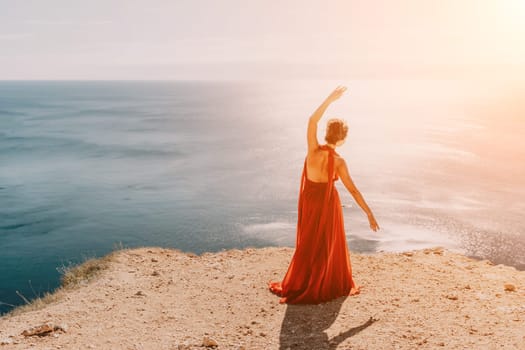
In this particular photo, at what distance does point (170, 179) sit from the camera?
45562mm

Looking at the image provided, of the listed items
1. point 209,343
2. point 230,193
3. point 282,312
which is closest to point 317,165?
point 282,312

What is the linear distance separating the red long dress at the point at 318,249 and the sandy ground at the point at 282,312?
0.22 meters

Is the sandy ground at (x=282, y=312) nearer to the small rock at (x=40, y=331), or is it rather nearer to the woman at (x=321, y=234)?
the small rock at (x=40, y=331)

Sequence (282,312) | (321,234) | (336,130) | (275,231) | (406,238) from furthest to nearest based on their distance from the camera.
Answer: (275,231) → (406,238) → (321,234) → (282,312) → (336,130)

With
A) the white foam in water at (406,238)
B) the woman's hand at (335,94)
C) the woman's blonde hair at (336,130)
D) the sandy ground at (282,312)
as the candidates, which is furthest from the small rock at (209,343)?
the white foam in water at (406,238)

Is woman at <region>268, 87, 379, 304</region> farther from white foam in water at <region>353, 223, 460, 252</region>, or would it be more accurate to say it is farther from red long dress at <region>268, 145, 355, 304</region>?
white foam in water at <region>353, 223, 460, 252</region>

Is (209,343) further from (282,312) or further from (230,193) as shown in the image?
(230,193)

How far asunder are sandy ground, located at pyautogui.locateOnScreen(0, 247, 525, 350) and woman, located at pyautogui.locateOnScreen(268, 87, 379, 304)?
25 cm

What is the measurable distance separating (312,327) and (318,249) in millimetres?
1236

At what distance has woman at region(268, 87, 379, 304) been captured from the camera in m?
6.52

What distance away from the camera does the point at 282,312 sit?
668cm

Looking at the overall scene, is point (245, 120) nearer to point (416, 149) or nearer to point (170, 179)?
point (416, 149)

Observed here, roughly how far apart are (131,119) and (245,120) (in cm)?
2900


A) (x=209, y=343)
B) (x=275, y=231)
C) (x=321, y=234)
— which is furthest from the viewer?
(x=275, y=231)
